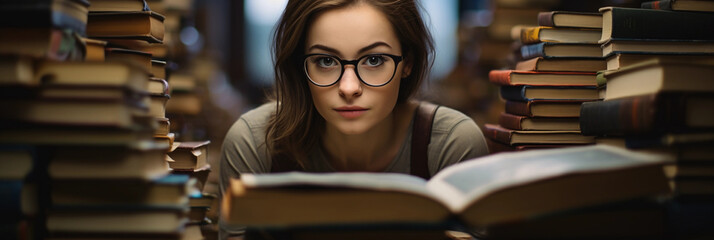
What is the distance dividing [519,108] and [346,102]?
48 centimetres

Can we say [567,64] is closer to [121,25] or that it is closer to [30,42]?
[121,25]

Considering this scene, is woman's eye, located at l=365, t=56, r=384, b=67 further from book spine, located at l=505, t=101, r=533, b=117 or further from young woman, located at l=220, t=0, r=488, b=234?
book spine, located at l=505, t=101, r=533, b=117

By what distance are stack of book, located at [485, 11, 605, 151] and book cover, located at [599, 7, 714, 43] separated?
0.21 m

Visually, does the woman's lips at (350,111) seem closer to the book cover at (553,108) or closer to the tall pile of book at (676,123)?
the book cover at (553,108)

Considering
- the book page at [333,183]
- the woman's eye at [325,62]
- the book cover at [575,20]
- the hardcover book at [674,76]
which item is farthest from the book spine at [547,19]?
the book page at [333,183]

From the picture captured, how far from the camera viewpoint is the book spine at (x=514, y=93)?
58.6 inches

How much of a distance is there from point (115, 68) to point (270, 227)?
0.36 meters

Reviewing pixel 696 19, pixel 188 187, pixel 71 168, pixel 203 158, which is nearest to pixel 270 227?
pixel 188 187

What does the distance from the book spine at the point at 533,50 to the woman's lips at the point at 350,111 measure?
19.1 inches

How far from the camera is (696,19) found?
4.09 ft

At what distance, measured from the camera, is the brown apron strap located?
1681 millimetres

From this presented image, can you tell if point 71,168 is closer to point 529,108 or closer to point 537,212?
point 537,212

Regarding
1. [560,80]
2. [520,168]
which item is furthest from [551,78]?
[520,168]

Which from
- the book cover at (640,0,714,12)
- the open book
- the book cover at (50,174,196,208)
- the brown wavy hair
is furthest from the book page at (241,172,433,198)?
the book cover at (640,0,714,12)
